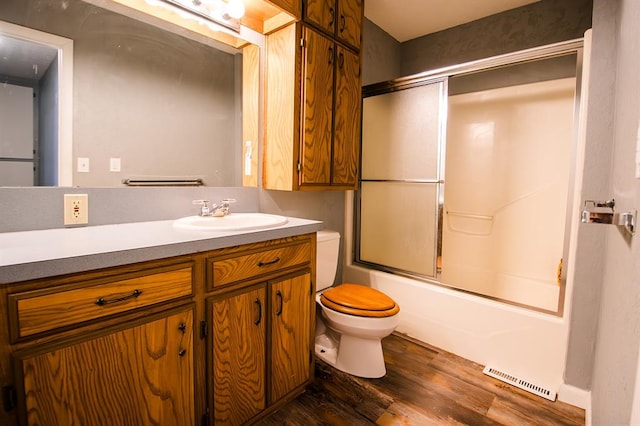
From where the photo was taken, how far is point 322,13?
1.83 m

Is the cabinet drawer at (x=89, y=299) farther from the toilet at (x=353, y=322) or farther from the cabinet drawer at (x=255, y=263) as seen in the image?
the toilet at (x=353, y=322)

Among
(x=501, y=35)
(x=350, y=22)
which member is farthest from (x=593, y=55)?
(x=350, y=22)

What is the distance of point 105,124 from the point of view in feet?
4.51

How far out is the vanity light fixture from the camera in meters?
1.58

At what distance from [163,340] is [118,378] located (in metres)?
0.15

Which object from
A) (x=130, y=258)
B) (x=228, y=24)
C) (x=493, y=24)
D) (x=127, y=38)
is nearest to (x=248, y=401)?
(x=130, y=258)

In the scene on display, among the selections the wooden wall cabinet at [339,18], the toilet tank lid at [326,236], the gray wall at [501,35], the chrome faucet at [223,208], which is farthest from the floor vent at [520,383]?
the gray wall at [501,35]

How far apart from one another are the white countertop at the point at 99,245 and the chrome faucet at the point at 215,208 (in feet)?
0.73

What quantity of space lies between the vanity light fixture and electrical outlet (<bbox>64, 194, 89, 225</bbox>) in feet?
3.38

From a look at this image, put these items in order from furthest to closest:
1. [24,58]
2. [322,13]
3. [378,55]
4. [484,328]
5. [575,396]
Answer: [378,55]
[484,328]
[322,13]
[575,396]
[24,58]

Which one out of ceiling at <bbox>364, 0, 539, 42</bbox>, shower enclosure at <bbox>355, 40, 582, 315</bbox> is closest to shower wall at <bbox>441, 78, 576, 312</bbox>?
shower enclosure at <bbox>355, 40, 582, 315</bbox>

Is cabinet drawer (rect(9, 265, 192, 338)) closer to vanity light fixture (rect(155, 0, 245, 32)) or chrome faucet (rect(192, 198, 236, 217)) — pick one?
chrome faucet (rect(192, 198, 236, 217))

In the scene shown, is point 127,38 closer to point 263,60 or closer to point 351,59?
point 263,60

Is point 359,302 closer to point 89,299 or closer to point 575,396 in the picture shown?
point 575,396
